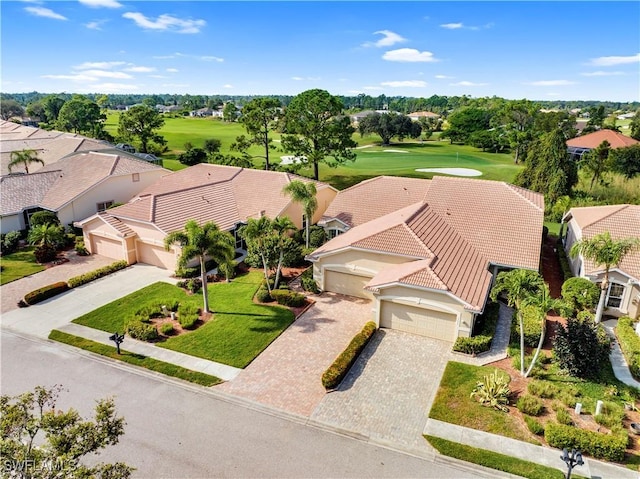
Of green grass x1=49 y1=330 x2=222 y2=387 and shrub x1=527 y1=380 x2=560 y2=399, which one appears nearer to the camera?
shrub x1=527 y1=380 x2=560 y2=399

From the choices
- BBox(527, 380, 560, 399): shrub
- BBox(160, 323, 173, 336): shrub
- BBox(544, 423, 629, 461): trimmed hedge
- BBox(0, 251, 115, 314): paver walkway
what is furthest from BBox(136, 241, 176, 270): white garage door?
BBox(544, 423, 629, 461): trimmed hedge

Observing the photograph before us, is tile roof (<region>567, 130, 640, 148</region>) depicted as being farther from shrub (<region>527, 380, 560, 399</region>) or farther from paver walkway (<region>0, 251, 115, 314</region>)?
paver walkway (<region>0, 251, 115, 314</region>)

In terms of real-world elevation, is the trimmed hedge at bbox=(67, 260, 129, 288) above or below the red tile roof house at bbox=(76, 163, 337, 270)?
below

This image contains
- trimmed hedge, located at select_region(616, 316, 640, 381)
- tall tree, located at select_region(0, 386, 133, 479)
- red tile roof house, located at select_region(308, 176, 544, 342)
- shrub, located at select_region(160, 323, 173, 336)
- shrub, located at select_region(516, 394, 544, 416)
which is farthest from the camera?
shrub, located at select_region(160, 323, 173, 336)

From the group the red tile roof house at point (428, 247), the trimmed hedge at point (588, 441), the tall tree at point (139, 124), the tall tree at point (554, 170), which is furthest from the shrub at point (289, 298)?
the tall tree at point (139, 124)

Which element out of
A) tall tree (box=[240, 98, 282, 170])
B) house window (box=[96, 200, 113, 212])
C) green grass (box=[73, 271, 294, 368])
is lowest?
green grass (box=[73, 271, 294, 368])

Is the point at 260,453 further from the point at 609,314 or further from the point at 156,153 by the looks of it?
the point at 156,153
